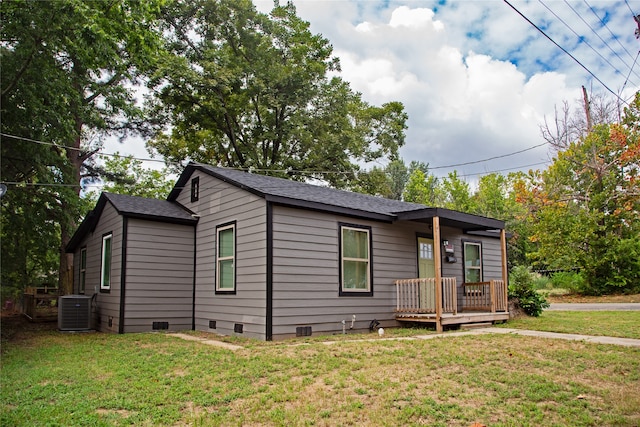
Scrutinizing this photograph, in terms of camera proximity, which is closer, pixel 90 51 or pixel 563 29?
pixel 563 29

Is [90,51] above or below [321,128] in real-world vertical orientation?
below

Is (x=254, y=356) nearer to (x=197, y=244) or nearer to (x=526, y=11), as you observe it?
(x=197, y=244)

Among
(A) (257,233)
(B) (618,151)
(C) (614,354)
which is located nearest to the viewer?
(C) (614,354)

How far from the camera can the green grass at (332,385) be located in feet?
14.5

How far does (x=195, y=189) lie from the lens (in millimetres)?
11758

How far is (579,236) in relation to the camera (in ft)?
66.0

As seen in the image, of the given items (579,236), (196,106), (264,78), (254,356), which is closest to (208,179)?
(254,356)

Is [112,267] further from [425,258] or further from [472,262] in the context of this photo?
[472,262]

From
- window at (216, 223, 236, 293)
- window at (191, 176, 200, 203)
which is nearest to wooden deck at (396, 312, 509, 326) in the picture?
window at (216, 223, 236, 293)

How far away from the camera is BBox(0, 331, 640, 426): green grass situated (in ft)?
14.5

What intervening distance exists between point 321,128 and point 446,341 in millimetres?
15840

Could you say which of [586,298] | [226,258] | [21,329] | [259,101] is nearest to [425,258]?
[226,258]

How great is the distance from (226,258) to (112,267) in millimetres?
2929

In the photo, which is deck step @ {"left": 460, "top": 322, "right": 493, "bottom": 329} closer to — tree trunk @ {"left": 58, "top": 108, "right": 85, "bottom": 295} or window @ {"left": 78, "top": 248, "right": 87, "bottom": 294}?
tree trunk @ {"left": 58, "top": 108, "right": 85, "bottom": 295}
